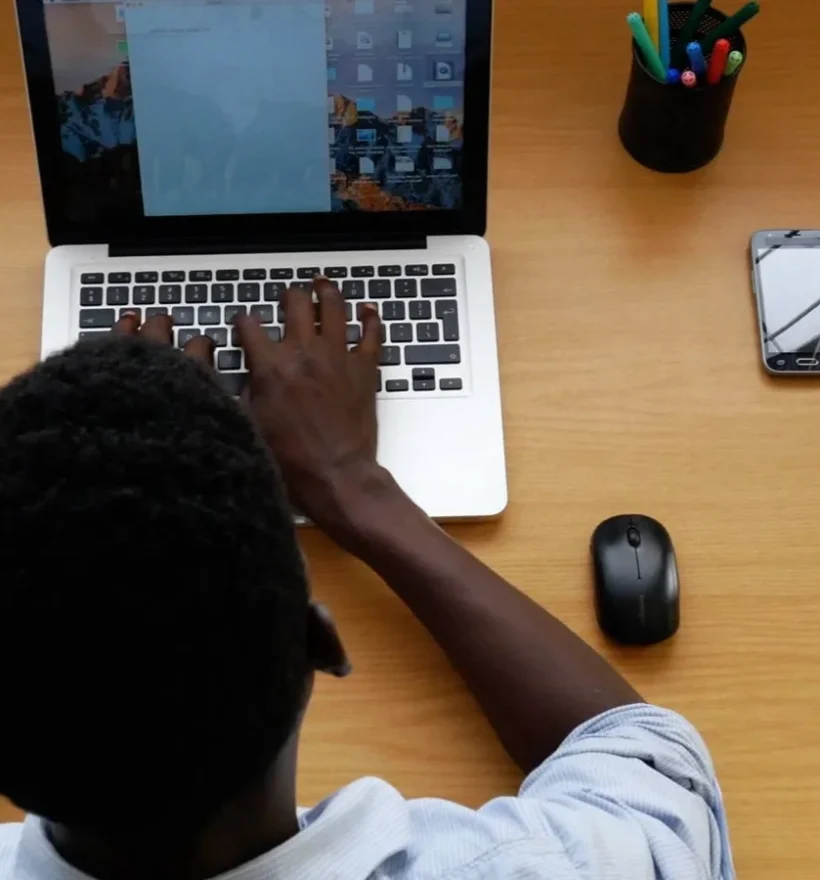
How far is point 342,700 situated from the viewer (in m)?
0.71

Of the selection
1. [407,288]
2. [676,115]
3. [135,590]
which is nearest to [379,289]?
[407,288]

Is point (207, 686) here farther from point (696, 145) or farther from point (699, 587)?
point (696, 145)

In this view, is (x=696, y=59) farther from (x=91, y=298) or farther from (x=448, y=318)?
(x=91, y=298)

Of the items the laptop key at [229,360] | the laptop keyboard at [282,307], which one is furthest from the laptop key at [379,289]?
the laptop key at [229,360]

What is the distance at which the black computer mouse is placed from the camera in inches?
28.1

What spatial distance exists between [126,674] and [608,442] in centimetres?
50

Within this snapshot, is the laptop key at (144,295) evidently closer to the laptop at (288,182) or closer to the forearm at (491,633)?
the laptop at (288,182)

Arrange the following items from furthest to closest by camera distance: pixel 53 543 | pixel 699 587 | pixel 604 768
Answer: pixel 699 587
pixel 604 768
pixel 53 543

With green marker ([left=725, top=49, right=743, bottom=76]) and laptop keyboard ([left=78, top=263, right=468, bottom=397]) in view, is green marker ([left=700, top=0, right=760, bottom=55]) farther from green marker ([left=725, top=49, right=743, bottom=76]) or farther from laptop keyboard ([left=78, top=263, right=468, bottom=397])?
laptop keyboard ([left=78, top=263, right=468, bottom=397])

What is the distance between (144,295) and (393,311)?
0.18 metres

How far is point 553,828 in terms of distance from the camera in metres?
0.56

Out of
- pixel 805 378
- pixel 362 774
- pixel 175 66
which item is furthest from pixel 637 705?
pixel 175 66

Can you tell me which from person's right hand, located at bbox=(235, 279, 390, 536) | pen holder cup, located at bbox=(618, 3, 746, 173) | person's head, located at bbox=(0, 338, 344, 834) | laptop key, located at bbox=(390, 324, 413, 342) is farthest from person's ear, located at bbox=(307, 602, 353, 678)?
pen holder cup, located at bbox=(618, 3, 746, 173)

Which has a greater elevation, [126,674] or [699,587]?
[126,674]
